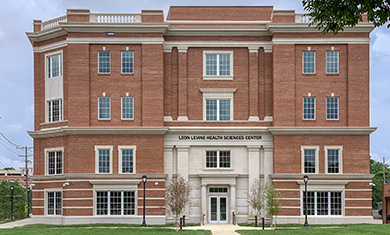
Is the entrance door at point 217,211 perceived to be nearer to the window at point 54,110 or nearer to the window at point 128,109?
the window at point 128,109

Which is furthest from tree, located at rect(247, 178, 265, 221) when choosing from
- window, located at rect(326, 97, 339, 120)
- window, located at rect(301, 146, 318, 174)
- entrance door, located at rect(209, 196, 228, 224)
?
window, located at rect(326, 97, 339, 120)

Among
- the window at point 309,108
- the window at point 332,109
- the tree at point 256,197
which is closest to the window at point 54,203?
the tree at point 256,197

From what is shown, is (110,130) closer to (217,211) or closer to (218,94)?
(218,94)

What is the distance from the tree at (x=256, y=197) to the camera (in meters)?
41.1

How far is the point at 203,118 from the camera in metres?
44.0

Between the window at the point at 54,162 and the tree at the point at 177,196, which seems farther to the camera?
the window at the point at 54,162

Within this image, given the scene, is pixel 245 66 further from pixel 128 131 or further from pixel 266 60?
pixel 128 131

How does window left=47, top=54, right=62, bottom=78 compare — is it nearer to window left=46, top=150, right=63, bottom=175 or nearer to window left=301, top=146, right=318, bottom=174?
window left=46, top=150, right=63, bottom=175

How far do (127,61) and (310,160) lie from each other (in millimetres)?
16972

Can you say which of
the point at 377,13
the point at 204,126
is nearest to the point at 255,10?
the point at 204,126

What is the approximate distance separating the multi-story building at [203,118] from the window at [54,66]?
17 centimetres

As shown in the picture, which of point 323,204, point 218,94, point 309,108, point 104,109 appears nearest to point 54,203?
point 104,109

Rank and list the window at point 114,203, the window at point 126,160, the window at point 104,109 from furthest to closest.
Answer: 1. the window at point 104,109
2. the window at point 126,160
3. the window at point 114,203

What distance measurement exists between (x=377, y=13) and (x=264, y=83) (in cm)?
2525
